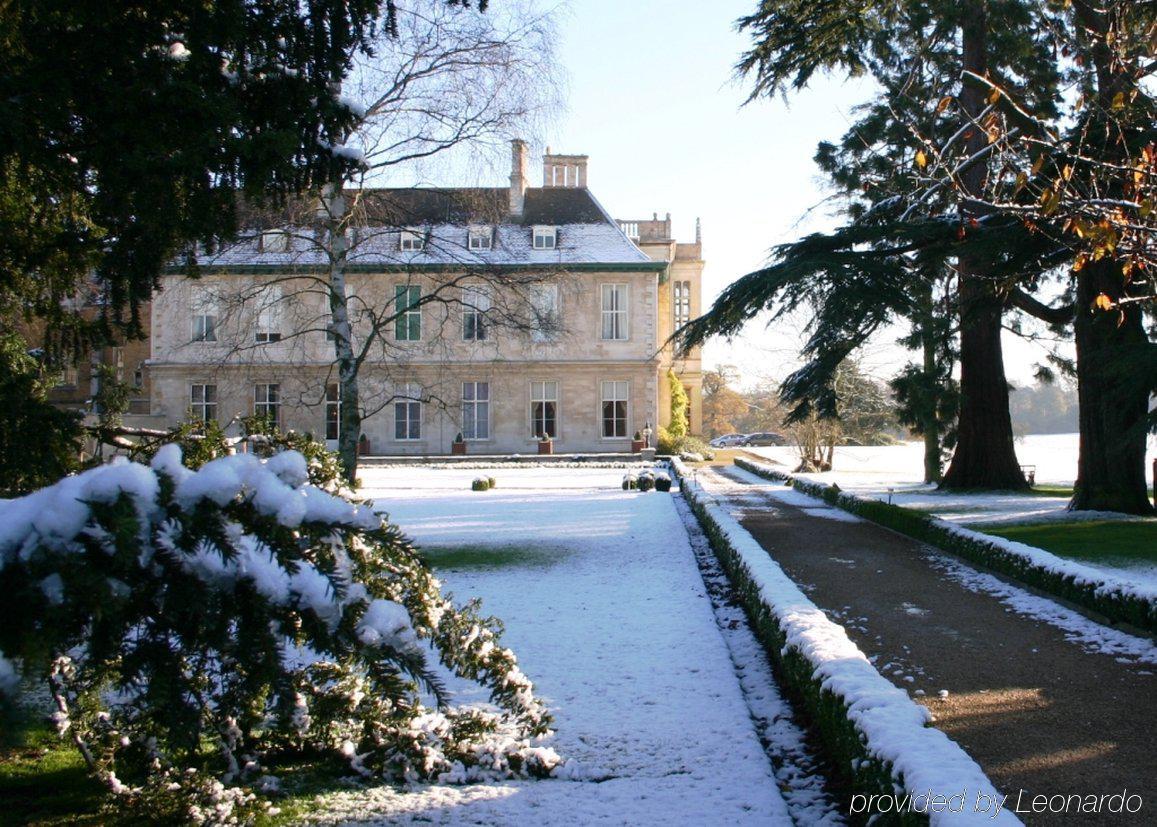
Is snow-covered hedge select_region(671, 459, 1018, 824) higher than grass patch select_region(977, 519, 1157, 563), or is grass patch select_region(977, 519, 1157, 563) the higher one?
snow-covered hedge select_region(671, 459, 1018, 824)

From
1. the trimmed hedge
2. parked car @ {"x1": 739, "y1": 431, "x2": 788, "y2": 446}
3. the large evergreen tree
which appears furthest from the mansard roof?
parked car @ {"x1": 739, "y1": 431, "x2": 788, "y2": 446}

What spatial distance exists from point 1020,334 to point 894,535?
8.91 m

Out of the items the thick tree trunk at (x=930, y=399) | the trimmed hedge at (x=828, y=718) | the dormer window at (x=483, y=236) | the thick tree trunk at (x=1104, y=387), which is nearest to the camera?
the trimmed hedge at (x=828, y=718)

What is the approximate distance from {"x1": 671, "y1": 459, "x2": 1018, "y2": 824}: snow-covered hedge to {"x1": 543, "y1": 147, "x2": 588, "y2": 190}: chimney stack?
33.4 m

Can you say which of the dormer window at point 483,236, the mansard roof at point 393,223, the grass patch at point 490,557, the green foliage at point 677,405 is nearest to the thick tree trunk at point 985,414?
the dormer window at point 483,236

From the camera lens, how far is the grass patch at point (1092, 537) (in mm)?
10273

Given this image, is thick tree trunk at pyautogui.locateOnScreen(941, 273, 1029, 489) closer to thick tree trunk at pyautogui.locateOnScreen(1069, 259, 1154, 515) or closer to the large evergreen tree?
the large evergreen tree

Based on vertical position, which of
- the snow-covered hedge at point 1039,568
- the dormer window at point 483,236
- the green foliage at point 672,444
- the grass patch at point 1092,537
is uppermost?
the dormer window at point 483,236

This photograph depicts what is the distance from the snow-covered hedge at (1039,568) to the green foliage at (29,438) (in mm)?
6432

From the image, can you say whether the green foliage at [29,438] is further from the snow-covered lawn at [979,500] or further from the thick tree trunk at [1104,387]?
the thick tree trunk at [1104,387]

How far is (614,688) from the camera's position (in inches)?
227

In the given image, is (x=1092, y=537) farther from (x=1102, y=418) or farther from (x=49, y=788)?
(x=49, y=788)

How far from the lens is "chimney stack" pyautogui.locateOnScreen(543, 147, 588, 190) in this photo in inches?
1534

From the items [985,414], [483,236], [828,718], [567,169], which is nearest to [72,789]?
[828,718]
